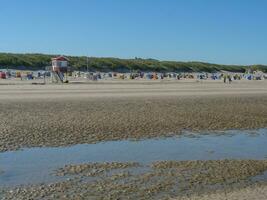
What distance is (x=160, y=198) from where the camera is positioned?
7.32m

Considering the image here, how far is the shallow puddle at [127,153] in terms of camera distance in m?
9.18

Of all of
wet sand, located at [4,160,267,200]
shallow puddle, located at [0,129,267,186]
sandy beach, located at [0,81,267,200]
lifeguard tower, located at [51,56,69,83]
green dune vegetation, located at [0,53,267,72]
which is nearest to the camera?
wet sand, located at [4,160,267,200]

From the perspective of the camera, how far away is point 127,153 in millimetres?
Answer: 11250

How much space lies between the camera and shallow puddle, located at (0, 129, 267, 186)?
918cm

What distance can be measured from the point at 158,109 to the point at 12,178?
11920mm

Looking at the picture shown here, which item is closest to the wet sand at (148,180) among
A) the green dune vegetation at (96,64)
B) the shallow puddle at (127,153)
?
the shallow puddle at (127,153)

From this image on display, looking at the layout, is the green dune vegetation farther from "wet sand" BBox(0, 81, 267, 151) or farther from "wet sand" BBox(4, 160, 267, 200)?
"wet sand" BBox(4, 160, 267, 200)

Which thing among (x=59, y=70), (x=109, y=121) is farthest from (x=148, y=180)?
(x=59, y=70)

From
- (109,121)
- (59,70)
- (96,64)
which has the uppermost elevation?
(96,64)

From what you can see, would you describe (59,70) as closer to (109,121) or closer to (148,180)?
(109,121)

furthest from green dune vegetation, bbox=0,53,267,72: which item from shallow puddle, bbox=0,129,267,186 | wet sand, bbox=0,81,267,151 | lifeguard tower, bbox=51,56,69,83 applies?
shallow puddle, bbox=0,129,267,186

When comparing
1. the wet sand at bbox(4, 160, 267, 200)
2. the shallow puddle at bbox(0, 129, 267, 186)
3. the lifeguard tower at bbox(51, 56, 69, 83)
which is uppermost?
the lifeguard tower at bbox(51, 56, 69, 83)

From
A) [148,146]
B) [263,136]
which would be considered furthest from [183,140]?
[263,136]

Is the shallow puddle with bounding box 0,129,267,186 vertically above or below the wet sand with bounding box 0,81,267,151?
below
